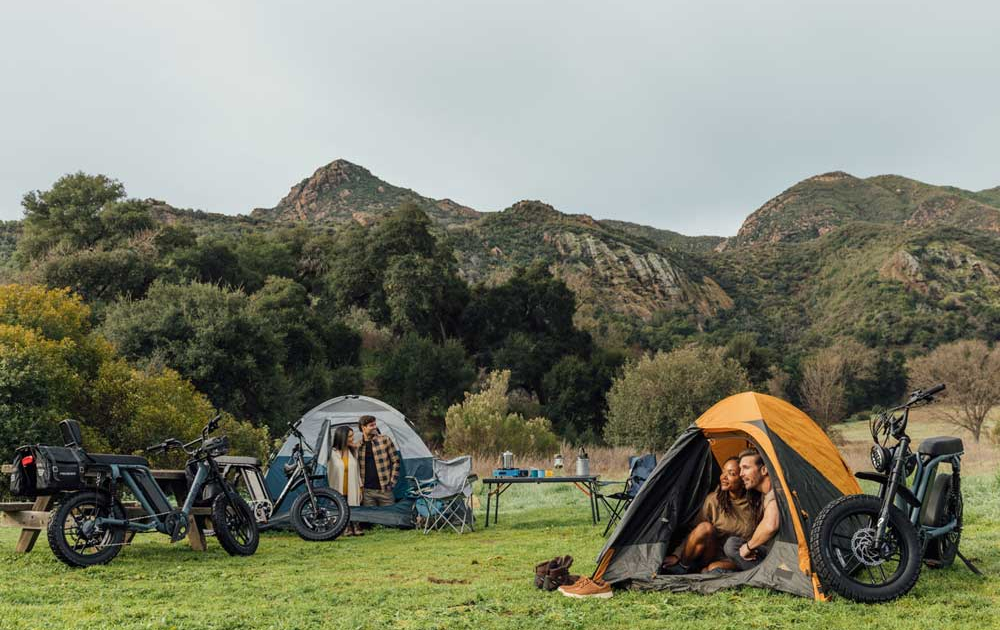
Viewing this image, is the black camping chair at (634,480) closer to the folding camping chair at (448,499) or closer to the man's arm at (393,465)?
the folding camping chair at (448,499)

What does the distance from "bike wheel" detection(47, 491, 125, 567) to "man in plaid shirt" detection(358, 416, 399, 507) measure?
13.7ft

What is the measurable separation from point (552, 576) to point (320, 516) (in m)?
4.34

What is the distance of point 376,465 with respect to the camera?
1055cm

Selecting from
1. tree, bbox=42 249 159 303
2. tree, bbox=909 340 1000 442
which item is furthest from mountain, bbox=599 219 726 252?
tree, bbox=42 249 159 303

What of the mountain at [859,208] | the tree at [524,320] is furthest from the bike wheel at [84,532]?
the mountain at [859,208]

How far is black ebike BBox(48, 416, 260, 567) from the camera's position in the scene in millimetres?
6242

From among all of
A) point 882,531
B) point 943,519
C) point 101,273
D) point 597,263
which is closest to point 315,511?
point 882,531

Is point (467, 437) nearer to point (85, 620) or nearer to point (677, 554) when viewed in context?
point (677, 554)

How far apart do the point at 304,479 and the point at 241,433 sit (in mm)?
9531

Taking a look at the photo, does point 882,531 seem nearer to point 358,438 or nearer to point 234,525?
point 234,525

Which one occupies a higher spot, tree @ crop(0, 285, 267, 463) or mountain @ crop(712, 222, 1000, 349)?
mountain @ crop(712, 222, 1000, 349)

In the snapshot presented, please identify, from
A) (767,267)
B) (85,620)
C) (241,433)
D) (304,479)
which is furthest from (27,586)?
(767,267)

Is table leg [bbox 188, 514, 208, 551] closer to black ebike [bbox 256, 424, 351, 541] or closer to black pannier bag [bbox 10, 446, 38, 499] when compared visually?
black ebike [bbox 256, 424, 351, 541]

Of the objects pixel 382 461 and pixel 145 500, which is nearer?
pixel 145 500
